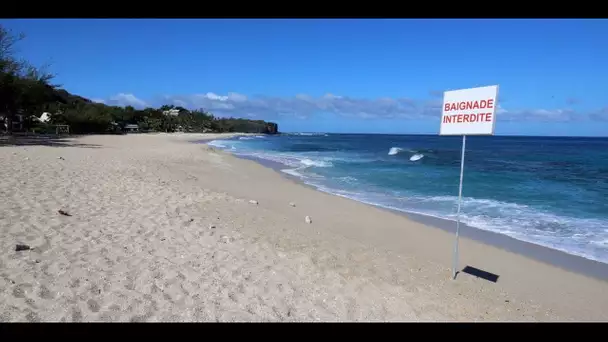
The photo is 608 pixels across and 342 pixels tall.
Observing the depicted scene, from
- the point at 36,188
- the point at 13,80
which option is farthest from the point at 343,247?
the point at 13,80

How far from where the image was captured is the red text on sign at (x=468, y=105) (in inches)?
170

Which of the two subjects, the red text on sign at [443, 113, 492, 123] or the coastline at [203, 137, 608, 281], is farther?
the coastline at [203, 137, 608, 281]

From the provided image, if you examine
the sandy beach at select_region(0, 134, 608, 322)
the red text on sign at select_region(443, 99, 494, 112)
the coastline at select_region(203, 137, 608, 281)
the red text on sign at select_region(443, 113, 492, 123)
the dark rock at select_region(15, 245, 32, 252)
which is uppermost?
the red text on sign at select_region(443, 99, 494, 112)

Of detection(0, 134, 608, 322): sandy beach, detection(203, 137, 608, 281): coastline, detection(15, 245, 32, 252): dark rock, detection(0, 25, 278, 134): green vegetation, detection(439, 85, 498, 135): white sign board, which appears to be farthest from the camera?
detection(0, 25, 278, 134): green vegetation

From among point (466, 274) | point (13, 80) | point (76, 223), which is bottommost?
point (466, 274)

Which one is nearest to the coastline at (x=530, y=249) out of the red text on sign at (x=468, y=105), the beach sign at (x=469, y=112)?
the beach sign at (x=469, y=112)

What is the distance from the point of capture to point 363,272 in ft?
16.1

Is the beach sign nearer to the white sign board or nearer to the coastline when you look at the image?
the white sign board

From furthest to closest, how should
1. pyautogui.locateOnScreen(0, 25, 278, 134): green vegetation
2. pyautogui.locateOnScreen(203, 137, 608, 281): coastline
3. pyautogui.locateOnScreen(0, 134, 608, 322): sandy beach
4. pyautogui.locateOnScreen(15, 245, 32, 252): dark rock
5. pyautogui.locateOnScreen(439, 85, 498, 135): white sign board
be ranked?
pyautogui.locateOnScreen(0, 25, 278, 134): green vegetation
pyautogui.locateOnScreen(203, 137, 608, 281): coastline
pyautogui.locateOnScreen(439, 85, 498, 135): white sign board
pyautogui.locateOnScreen(15, 245, 32, 252): dark rock
pyautogui.locateOnScreen(0, 134, 608, 322): sandy beach

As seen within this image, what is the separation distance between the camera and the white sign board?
4281mm

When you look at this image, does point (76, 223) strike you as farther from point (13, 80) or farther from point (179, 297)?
point (13, 80)

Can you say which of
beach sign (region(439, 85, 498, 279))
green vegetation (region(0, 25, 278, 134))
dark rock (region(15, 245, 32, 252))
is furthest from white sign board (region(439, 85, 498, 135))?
green vegetation (region(0, 25, 278, 134))

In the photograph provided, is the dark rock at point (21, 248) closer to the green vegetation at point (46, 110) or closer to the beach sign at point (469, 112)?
the beach sign at point (469, 112)

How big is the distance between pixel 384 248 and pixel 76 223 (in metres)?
5.03
